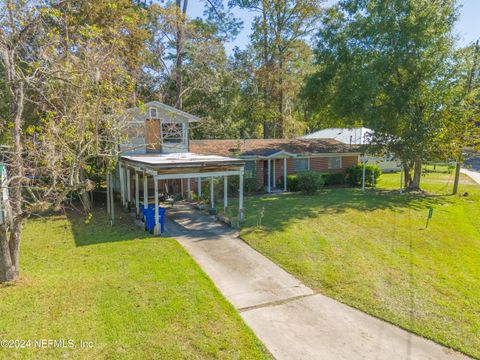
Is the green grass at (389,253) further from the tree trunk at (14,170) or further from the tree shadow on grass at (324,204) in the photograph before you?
the tree trunk at (14,170)

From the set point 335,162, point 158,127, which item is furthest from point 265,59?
point 158,127

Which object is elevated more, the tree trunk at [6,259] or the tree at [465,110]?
the tree at [465,110]

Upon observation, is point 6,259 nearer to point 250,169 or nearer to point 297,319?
point 297,319

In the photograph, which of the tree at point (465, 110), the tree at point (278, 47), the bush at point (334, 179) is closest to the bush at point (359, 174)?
the bush at point (334, 179)

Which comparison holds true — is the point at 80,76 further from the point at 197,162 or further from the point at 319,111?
the point at 319,111

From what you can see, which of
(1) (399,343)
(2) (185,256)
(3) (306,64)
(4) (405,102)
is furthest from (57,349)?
(3) (306,64)
